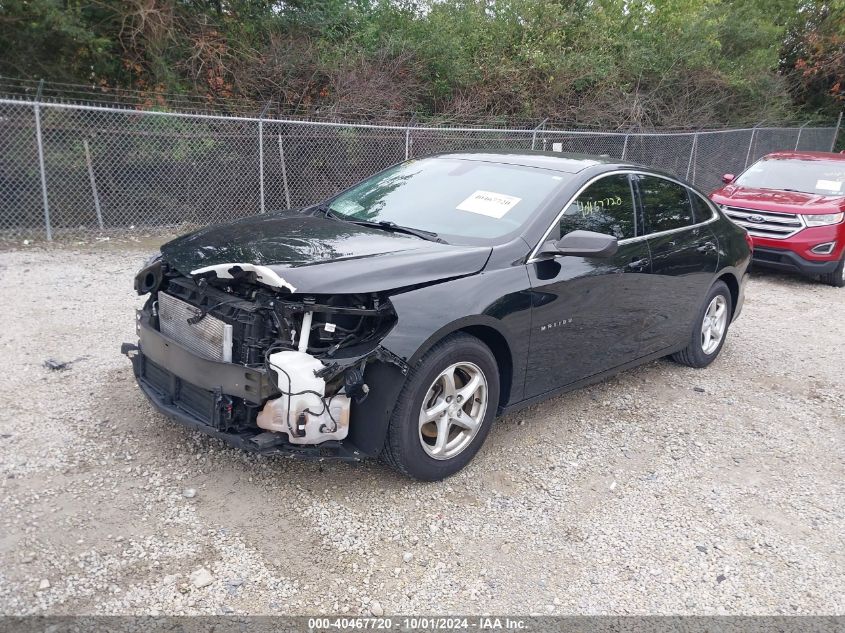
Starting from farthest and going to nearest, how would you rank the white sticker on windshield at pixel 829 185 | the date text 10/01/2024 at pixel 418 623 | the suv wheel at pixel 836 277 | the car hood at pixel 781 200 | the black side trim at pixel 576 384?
the white sticker on windshield at pixel 829 185
the suv wheel at pixel 836 277
the car hood at pixel 781 200
the black side trim at pixel 576 384
the date text 10/01/2024 at pixel 418 623

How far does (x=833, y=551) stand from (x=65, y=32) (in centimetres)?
1054

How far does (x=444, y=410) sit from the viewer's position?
3.46 metres

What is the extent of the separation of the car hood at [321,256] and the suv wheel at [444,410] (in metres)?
0.41

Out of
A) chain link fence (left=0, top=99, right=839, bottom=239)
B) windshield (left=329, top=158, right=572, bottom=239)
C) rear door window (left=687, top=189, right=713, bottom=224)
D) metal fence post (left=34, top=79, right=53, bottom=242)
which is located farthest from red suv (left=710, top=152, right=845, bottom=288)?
metal fence post (left=34, top=79, right=53, bottom=242)

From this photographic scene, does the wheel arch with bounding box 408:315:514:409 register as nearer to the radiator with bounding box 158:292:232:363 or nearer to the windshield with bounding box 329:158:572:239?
the windshield with bounding box 329:158:572:239

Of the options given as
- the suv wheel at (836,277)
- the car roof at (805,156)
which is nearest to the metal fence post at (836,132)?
the car roof at (805,156)

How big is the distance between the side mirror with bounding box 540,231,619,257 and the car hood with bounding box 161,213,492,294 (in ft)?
1.45

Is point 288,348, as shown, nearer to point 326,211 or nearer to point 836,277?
point 326,211

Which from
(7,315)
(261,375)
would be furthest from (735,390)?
(7,315)

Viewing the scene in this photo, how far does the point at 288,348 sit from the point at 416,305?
645 millimetres

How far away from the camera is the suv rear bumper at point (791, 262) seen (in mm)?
8680

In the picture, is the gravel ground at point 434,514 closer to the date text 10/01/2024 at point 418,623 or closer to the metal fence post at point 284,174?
the date text 10/01/2024 at point 418,623

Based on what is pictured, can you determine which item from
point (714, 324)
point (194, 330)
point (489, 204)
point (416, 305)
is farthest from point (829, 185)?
point (194, 330)

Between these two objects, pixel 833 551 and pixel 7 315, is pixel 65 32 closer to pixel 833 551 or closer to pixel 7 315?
pixel 7 315
